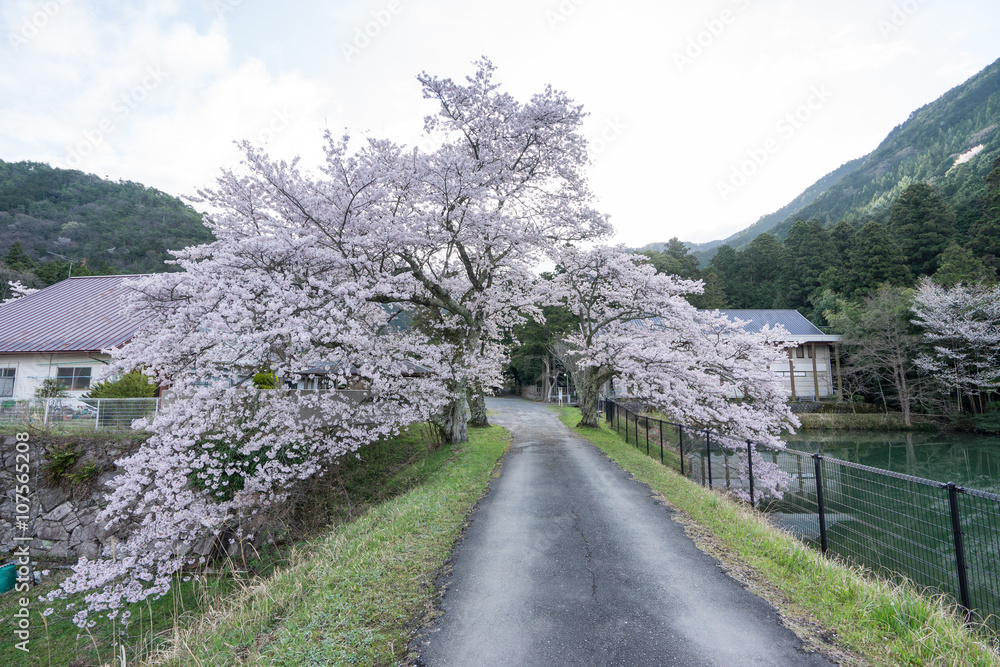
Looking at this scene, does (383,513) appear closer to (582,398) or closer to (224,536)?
(224,536)

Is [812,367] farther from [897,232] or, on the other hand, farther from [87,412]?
[87,412]

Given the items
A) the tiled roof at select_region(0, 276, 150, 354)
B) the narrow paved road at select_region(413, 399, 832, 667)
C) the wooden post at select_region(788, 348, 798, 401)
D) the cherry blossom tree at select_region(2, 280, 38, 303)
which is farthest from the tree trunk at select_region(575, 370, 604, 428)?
the cherry blossom tree at select_region(2, 280, 38, 303)

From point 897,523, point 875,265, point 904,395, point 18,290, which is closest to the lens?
point 897,523

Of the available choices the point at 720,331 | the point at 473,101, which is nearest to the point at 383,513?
the point at 473,101


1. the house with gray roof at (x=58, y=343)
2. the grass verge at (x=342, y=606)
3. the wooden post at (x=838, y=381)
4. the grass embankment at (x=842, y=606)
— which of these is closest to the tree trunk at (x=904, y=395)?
the wooden post at (x=838, y=381)

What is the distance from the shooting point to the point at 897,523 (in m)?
5.64

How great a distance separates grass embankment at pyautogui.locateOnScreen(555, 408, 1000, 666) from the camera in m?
3.28

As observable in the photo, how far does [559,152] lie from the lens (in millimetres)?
14180

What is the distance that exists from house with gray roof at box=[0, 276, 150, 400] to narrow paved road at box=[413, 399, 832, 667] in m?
17.1

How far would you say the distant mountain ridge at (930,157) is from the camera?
168 ft

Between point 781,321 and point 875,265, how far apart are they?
29.1 ft

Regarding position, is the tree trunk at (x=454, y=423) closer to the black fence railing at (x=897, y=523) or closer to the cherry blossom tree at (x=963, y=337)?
the black fence railing at (x=897, y=523)

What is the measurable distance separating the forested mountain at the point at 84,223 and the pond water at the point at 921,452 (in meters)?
55.7

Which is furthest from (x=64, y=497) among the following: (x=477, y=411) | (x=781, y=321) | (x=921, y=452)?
(x=781, y=321)
